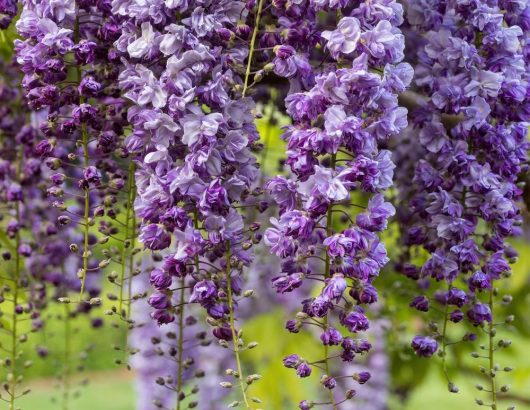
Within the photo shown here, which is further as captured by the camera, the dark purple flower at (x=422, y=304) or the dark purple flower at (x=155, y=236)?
the dark purple flower at (x=422, y=304)

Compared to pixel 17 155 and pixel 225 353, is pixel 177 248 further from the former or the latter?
pixel 225 353

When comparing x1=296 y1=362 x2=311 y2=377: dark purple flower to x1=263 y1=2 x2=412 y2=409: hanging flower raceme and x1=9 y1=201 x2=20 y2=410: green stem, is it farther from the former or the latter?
x1=9 y1=201 x2=20 y2=410: green stem

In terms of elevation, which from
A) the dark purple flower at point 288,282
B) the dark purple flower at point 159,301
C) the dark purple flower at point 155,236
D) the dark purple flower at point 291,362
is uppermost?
the dark purple flower at point 155,236

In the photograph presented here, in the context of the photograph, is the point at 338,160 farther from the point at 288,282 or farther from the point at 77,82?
the point at 77,82

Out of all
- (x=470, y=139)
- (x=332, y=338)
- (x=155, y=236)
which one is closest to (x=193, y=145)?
(x=155, y=236)

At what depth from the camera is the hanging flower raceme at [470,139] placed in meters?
0.77

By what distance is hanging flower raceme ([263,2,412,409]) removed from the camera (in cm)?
64

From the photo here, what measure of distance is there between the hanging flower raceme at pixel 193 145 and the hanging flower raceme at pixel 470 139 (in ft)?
0.62

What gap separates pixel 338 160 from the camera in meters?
0.65

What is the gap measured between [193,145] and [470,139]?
0.28 meters

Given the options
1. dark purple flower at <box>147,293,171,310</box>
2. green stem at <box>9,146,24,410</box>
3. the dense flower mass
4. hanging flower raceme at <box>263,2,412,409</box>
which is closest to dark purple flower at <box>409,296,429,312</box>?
the dense flower mass

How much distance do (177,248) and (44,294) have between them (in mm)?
373

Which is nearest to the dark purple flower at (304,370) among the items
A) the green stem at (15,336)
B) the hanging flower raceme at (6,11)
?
the green stem at (15,336)

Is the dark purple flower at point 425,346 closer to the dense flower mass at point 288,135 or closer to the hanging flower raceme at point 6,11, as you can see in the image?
the dense flower mass at point 288,135
